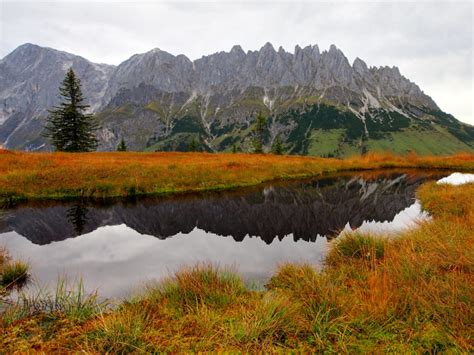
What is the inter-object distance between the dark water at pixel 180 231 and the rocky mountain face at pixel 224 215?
2.3 inches

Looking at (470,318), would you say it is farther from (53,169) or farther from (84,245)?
(53,169)

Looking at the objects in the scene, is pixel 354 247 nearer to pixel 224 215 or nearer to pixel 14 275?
pixel 224 215

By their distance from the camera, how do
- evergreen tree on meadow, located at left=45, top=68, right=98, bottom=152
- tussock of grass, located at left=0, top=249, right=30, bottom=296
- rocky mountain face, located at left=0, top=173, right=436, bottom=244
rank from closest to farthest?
tussock of grass, located at left=0, top=249, right=30, bottom=296 < rocky mountain face, located at left=0, top=173, right=436, bottom=244 < evergreen tree on meadow, located at left=45, top=68, right=98, bottom=152

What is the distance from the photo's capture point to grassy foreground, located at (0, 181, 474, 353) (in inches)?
215

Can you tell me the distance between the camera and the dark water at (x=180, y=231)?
38.0 feet

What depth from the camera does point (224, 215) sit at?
20797mm

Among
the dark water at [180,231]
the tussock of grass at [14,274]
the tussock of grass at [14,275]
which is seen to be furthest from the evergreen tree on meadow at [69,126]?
the tussock of grass at [14,274]

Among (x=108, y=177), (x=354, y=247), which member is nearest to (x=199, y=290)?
(x=354, y=247)

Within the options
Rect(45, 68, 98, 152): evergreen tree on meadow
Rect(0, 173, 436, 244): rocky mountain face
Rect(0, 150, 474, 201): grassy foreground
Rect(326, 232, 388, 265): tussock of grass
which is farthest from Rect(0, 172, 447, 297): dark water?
Rect(45, 68, 98, 152): evergreen tree on meadow

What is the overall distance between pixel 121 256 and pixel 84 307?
5.85 m

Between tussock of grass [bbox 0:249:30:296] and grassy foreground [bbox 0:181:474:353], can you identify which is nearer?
grassy foreground [bbox 0:181:474:353]

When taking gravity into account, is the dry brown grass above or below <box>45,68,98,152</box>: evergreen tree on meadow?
below

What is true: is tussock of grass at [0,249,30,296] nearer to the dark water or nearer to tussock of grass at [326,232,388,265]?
the dark water

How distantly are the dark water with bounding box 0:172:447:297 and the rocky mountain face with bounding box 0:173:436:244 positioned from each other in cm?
6
